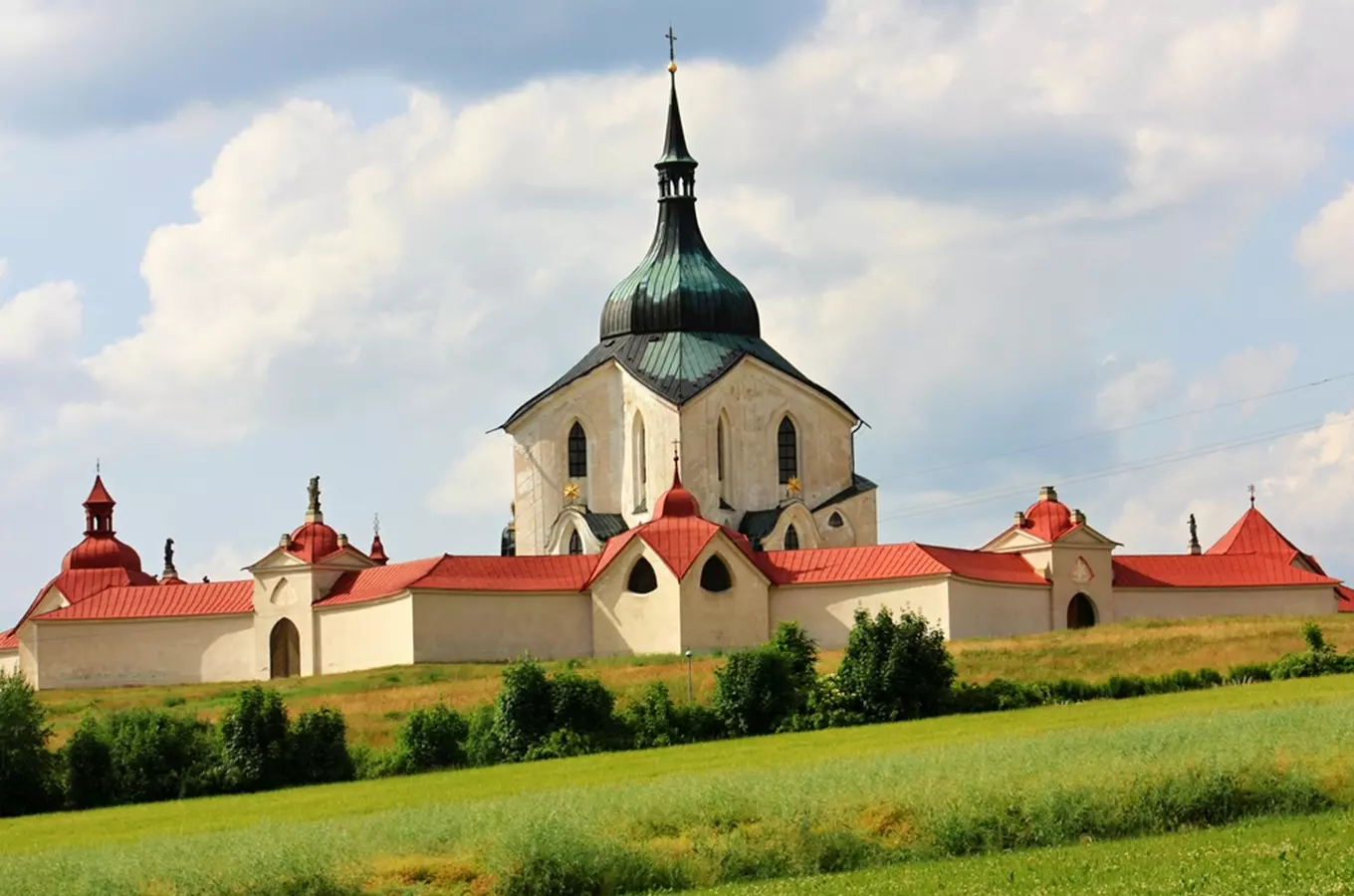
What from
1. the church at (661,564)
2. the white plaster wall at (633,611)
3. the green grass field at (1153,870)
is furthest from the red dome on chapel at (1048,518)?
the green grass field at (1153,870)

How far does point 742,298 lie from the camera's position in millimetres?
78312

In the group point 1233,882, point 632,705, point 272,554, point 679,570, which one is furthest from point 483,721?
point 1233,882

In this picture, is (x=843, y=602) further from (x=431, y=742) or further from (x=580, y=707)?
(x=431, y=742)

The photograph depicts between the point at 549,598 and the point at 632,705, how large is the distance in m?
13.6

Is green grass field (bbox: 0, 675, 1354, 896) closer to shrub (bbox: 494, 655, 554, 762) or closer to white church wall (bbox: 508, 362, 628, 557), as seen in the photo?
shrub (bbox: 494, 655, 554, 762)

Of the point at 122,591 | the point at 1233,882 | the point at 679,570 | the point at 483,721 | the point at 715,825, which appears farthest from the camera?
the point at 122,591

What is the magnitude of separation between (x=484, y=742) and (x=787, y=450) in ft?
84.8

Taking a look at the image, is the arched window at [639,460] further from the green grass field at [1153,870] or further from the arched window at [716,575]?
the green grass field at [1153,870]

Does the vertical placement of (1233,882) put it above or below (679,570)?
below

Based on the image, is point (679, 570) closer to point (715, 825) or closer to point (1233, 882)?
point (715, 825)

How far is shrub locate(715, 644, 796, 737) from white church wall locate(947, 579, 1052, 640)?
1079 centimetres

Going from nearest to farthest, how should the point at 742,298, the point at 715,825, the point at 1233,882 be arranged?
the point at 1233,882
the point at 715,825
the point at 742,298

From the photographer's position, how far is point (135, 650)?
2776 inches

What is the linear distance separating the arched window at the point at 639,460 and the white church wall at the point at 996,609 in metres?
13.0
